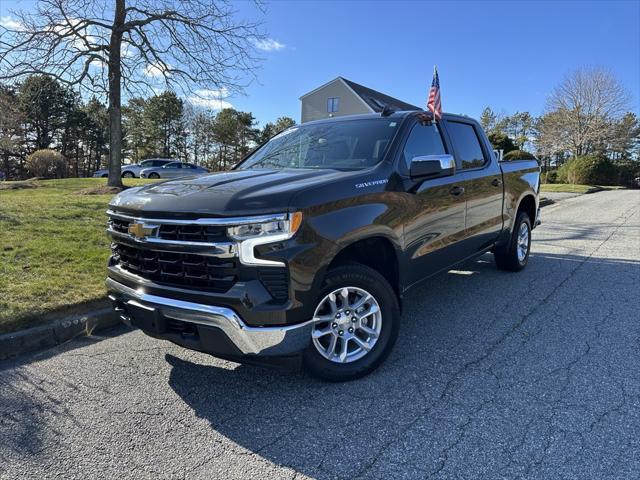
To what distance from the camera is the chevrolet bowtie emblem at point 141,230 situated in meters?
2.83

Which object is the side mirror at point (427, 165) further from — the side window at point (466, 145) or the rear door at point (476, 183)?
the side window at point (466, 145)

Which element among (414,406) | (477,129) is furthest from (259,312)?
(477,129)

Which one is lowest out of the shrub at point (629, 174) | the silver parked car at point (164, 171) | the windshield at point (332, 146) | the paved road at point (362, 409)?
the paved road at point (362, 409)

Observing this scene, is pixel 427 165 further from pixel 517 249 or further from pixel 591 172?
pixel 591 172

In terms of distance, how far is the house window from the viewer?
4050cm

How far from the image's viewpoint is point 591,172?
35.3 meters

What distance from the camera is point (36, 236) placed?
657cm

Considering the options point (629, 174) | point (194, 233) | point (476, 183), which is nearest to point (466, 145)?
point (476, 183)

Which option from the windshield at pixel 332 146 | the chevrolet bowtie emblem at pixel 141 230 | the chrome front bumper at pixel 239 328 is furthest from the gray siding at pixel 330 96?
the chrome front bumper at pixel 239 328

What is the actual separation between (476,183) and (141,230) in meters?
3.35

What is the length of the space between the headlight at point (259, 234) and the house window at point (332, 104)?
3981 centimetres

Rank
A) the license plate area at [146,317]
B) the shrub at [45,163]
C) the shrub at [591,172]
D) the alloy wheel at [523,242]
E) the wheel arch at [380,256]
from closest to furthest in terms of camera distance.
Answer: the license plate area at [146,317], the wheel arch at [380,256], the alloy wheel at [523,242], the shrub at [45,163], the shrub at [591,172]

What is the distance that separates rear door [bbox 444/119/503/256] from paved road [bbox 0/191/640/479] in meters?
0.95

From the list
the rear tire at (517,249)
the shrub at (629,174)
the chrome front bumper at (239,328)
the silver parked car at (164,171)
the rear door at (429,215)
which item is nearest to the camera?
the chrome front bumper at (239,328)
